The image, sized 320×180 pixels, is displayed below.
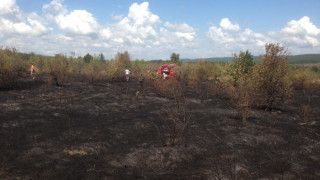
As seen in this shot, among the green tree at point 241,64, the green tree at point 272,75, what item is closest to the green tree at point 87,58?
the green tree at point 241,64

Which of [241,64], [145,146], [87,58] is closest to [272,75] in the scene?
[241,64]

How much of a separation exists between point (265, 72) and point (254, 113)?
220 cm

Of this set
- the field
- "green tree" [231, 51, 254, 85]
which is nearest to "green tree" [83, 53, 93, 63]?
"green tree" [231, 51, 254, 85]

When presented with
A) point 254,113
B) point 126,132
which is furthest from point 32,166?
point 254,113

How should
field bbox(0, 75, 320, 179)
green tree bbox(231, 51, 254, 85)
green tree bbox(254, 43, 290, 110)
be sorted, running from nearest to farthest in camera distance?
1. field bbox(0, 75, 320, 179)
2. green tree bbox(254, 43, 290, 110)
3. green tree bbox(231, 51, 254, 85)

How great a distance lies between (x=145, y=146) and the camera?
6922 millimetres

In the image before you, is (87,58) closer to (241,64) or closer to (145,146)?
(241,64)

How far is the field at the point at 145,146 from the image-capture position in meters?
5.32

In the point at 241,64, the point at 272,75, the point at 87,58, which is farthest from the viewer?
the point at 87,58

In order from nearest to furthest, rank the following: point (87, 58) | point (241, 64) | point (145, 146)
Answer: point (145, 146), point (241, 64), point (87, 58)

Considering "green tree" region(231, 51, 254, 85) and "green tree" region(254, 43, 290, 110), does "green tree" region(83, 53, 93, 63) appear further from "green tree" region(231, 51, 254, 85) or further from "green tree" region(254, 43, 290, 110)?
"green tree" region(254, 43, 290, 110)

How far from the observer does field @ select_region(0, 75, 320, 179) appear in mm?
5316

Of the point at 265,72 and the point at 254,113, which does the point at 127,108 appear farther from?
the point at 265,72

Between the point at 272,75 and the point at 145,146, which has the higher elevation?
the point at 272,75
